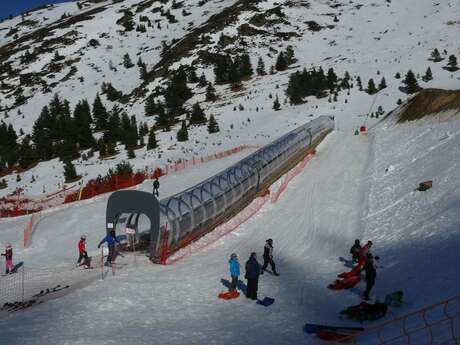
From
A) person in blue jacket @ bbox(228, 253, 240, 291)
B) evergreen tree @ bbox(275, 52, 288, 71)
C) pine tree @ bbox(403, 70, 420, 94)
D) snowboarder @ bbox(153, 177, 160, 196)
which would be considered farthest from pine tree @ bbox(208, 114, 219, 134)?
person in blue jacket @ bbox(228, 253, 240, 291)

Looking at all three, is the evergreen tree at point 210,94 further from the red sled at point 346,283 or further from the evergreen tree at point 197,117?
the red sled at point 346,283

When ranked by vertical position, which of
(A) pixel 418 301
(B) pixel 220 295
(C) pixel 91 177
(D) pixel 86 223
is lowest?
(C) pixel 91 177

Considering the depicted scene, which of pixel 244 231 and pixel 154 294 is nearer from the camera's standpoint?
pixel 154 294

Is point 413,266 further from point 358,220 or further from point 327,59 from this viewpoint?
point 327,59

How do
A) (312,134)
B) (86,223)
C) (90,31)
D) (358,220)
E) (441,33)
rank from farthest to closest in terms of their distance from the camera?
(90,31)
(441,33)
(312,134)
(86,223)
(358,220)

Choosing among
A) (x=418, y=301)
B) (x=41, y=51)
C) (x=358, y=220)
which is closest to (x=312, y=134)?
(x=358, y=220)

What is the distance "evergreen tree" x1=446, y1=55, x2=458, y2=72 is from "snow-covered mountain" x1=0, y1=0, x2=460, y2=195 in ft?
4.01

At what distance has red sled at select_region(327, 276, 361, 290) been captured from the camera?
15109mm

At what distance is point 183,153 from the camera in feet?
181

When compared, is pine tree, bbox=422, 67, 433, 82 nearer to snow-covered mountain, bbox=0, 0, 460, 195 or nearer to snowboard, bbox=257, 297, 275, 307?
snow-covered mountain, bbox=0, 0, 460, 195

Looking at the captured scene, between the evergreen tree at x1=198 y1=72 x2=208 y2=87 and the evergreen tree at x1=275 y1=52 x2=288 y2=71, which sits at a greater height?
the evergreen tree at x1=275 y1=52 x2=288 y2=71

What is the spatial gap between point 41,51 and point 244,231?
111m

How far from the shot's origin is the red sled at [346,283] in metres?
15.1

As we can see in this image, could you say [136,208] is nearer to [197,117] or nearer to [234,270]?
[234,270]
